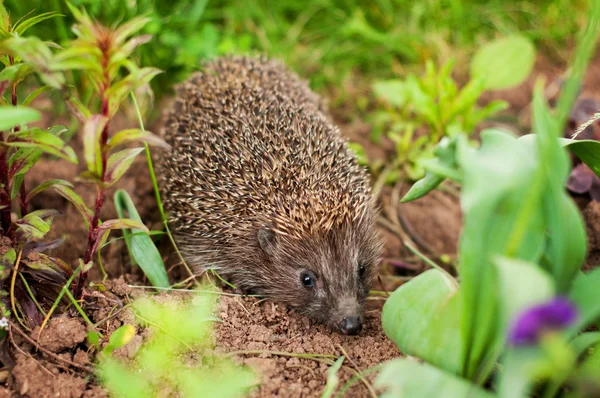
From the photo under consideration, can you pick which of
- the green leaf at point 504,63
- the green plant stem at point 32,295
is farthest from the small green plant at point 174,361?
the green leaf at point 504,63

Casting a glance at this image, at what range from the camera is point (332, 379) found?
9.03 ft

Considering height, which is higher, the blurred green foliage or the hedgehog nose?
the blurred green foliage

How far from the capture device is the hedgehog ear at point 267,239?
4.16 metres

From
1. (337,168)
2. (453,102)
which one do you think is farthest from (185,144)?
(453,102)

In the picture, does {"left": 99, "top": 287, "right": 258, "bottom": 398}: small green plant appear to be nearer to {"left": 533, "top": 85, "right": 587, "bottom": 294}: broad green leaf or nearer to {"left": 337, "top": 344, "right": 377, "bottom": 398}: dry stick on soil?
{"left": 337, "top": 344, "right": 377, "bottom": 398}: dry stick on soil

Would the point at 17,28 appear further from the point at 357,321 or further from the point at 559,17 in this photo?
the point at 559,17

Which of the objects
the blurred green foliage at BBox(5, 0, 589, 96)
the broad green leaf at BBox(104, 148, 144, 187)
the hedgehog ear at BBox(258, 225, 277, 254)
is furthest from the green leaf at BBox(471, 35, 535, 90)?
the broad green leaf at BBox(104, 148, 144, 187)

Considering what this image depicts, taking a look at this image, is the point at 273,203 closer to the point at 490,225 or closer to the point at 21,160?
the point at 21,160

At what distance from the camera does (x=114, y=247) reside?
4.45 metres

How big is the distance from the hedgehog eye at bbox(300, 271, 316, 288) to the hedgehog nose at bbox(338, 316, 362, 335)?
0.42 m

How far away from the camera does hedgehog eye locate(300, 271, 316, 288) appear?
4.07 metres

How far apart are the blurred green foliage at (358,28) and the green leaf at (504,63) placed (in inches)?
27.8

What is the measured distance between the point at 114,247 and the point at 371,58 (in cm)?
366

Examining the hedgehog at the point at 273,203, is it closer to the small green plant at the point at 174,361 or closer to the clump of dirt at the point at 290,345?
the clump of dirt at the point at 290,345
